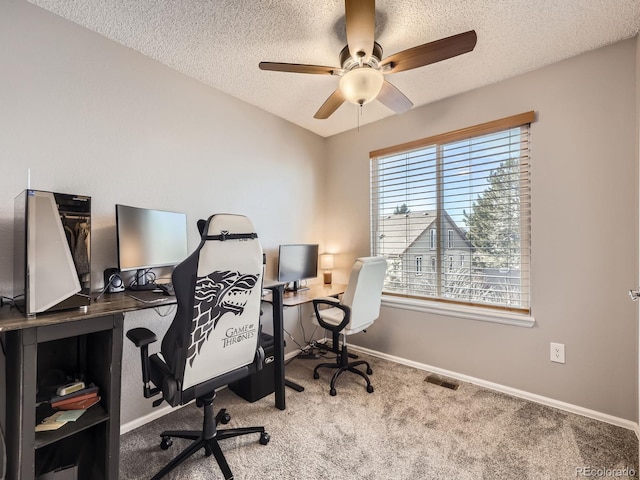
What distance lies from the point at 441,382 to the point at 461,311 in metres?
0.63

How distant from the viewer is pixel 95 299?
1.59 metres

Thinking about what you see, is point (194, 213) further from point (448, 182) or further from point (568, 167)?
point (568, 167)

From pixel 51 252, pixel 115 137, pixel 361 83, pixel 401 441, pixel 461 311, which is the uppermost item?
pixel 361 83

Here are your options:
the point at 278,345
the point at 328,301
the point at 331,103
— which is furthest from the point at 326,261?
the point at 331,103

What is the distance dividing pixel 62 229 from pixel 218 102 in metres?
1.66

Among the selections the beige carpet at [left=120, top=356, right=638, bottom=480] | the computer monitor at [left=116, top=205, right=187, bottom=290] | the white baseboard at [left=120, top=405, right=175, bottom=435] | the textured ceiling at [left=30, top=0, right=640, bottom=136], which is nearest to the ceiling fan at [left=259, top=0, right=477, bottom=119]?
the textured ceiling at [left=30, top=0, right=640, bottom=136]

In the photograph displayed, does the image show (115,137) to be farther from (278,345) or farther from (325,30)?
(278,345)

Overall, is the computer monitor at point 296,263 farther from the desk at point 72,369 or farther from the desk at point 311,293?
A: the desk at point 72,369

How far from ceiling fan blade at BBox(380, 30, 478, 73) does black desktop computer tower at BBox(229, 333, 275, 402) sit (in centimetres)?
208

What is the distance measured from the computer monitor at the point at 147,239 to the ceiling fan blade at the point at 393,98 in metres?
1.62

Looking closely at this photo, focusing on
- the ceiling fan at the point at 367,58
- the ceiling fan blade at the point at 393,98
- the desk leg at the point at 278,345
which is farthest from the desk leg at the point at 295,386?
the ceiling fan blade at the point at 393,98

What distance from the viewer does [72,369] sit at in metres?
1.60

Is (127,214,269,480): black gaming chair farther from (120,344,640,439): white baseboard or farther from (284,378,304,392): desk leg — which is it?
(284,378,304,392): desk leg

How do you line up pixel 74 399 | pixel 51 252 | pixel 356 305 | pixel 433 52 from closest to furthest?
1. pixel 51 252
2. pixel 74 399
3. pixel 433 52
4. pixel 356 305
